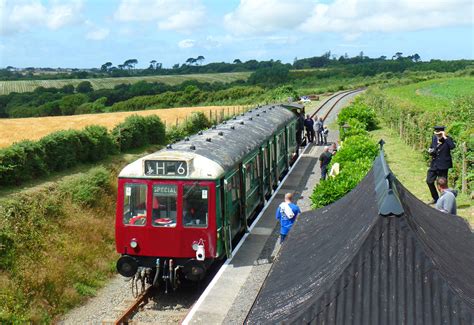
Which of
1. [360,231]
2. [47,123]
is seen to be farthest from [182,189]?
[47,123]

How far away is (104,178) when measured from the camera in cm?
1986

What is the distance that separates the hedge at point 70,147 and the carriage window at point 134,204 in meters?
7.25

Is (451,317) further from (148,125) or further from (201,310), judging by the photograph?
(148,125)

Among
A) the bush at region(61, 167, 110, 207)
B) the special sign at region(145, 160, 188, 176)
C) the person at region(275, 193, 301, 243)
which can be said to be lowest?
the bush at region(61, 167, 110, 207)

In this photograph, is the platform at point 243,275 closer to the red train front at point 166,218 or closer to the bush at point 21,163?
the red train front at point 166,218

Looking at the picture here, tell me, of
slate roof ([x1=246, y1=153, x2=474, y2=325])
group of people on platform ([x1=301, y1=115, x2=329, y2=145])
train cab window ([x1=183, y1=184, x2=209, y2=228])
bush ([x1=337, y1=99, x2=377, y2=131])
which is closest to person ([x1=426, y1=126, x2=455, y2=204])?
train cab window ([x1=183, y1=184, x2=209, y2=228])

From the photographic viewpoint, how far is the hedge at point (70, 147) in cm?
Answer: 1855

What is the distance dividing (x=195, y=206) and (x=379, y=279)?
7.49m

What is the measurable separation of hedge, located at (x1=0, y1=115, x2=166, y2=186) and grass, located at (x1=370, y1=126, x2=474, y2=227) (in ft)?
39.1

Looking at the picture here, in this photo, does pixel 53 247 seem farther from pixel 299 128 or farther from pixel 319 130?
pixel 319 130

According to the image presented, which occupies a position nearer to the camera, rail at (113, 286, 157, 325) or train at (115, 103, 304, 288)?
rail at (113, 286, 157, 325)

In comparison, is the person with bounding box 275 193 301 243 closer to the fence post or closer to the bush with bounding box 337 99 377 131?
the fence post

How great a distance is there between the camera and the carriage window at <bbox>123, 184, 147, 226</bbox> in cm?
1236

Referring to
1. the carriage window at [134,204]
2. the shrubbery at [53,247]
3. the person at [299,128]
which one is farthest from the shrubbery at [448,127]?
the shrubbery at [53,247]
